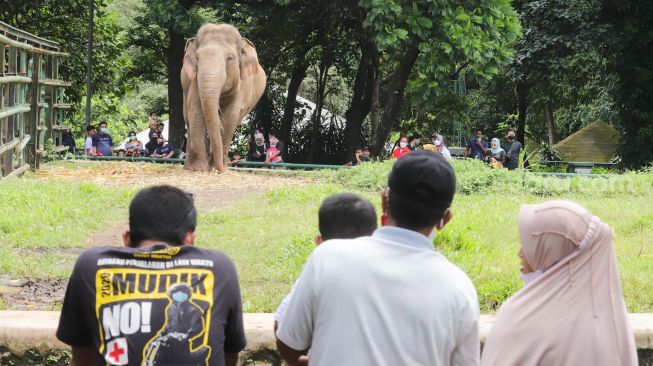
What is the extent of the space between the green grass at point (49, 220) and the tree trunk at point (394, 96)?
438 inches

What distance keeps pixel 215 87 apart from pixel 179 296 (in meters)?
13.0

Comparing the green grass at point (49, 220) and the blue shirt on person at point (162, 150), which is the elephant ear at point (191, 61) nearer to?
the green grass at point (49, 220)

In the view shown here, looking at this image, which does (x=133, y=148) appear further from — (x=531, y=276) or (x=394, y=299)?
(x=394, y=299)

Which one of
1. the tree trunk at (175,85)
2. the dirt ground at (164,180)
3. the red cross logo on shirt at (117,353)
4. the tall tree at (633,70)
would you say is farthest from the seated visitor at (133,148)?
the red cross logo on shirt at (117,353)

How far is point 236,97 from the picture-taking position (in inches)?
701

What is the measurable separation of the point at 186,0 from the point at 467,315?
67.2 ft

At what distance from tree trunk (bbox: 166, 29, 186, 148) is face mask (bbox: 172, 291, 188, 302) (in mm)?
21330

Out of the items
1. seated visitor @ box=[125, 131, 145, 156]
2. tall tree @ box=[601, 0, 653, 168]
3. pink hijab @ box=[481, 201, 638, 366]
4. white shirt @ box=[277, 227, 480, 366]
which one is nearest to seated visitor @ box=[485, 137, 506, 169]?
tall tree @ box=[601, 0, 653, 168]

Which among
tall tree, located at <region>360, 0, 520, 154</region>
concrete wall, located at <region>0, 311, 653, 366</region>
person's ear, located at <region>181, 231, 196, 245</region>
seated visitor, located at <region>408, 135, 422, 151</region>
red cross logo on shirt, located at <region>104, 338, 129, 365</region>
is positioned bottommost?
concrete wall, located at <region>0, 311, 653, 366</region>

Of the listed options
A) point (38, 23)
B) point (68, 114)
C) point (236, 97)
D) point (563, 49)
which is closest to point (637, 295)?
point (236, 97)

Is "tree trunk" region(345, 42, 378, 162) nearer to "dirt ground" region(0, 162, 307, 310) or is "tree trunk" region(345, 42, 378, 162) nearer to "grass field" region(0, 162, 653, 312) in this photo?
"dirt ground" region(0, 162, 307, 310)

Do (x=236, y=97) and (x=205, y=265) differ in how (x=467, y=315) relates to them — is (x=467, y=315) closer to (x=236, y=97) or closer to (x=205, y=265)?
(x=205, y=265)

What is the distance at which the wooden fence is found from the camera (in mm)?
14633

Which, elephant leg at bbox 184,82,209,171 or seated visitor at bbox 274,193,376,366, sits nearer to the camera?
seated visitor at bbox 274,193,376,366
